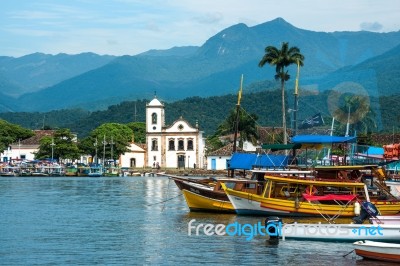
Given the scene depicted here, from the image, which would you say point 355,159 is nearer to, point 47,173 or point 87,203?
point 87,203

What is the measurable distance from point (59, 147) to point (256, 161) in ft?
292

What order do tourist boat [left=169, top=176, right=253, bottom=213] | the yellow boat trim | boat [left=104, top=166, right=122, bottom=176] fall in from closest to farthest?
the yellow boat trim
tourist boat [left=169, top=176, right=253, bottom=213]
boat [left=104, top=166, right=122, bottom=176]

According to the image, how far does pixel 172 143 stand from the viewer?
150375mm

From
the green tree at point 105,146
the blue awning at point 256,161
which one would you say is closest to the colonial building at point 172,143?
the green tree at point 105,146

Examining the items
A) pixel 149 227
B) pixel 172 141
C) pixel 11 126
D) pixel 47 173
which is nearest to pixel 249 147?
pixel 172 141

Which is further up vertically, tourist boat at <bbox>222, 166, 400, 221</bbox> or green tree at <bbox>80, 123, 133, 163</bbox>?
green tree at <bbox>80, 123, 133, 163</bbox>

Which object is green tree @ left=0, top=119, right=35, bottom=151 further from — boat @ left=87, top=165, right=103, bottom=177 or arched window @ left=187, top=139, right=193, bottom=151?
arched window @ left=187, top=139, right=193, bottom=151

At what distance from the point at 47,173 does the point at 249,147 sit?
108 feet

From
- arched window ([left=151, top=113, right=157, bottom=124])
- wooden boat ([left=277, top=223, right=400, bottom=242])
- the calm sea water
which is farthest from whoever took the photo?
arched window ([left=151, top=113, right=157, bottom=124])

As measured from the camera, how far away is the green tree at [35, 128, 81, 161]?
458ft

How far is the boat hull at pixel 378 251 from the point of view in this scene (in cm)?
2827

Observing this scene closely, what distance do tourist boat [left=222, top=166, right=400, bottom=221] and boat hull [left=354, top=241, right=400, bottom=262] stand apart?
11.7m

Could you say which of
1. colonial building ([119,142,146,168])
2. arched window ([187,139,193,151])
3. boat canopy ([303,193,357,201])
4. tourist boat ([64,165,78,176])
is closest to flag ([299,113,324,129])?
boat canopy ([303,193,357,201])

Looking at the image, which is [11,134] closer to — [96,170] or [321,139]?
[96,170]
